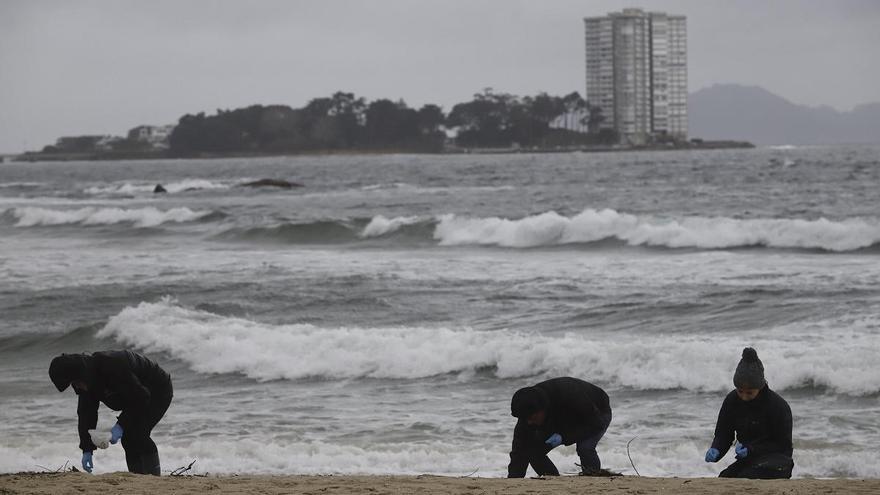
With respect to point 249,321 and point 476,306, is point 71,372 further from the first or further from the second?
A: point 476,306

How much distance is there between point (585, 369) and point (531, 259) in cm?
1260

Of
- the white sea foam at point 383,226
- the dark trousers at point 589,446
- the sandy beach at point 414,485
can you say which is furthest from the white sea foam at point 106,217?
the dark trousers at point 589,446

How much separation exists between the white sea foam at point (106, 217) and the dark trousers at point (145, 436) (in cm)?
3176

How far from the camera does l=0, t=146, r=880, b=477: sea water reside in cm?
1009

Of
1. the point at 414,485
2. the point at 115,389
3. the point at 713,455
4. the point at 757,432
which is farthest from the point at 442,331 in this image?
the point at 713,455

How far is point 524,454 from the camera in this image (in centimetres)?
760

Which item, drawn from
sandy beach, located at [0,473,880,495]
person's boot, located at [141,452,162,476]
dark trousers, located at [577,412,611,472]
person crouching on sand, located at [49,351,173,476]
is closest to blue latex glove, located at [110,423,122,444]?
person crouching on sand, located at [49,351,173,476]

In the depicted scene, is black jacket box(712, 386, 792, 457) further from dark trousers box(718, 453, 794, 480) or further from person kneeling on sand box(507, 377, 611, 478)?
person kneeling on sand box(507, 377, 611, 478)

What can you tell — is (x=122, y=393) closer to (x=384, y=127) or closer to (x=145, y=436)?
(x=145, y=436)

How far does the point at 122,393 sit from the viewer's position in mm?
7461

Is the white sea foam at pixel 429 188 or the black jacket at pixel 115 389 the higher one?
the black jacket at pixel 115 389

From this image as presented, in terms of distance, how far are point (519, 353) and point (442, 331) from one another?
5.40ft

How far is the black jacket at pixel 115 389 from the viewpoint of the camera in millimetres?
7316

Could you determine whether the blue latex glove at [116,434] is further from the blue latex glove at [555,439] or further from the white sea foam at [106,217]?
the white sea foam at [106,217]
